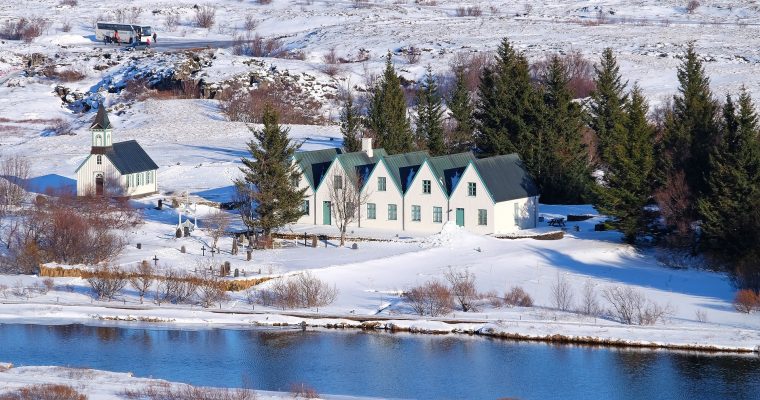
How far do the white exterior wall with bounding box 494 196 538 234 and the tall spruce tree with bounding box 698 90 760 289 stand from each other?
811cm

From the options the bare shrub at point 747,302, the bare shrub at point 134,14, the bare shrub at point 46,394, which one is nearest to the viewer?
the bare shrub at point 46,394

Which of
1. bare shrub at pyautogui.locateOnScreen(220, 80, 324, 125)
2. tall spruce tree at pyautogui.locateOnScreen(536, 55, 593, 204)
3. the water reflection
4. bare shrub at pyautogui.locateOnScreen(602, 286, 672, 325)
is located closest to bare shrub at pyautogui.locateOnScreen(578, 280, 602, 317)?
bare shrub at pyautogui.locateOnScreen(602, 286, 672, 325)

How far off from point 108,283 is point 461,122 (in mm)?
32128

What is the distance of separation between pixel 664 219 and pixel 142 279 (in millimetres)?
21602

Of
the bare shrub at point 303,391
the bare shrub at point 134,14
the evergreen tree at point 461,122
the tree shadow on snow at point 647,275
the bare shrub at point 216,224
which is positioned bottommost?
the bare shrub at point 303,391

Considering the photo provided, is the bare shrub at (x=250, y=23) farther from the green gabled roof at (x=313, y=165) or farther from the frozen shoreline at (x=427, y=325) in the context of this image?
the frozen shoreline at (x=427, y=325)

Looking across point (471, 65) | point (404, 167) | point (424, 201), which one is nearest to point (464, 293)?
point (424, 201)

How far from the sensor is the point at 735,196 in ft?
186

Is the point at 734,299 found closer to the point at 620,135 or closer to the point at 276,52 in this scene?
the point at 620,135

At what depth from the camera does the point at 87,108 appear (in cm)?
10500

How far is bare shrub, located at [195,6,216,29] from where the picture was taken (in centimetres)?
14062

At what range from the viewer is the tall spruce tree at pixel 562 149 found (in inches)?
2771

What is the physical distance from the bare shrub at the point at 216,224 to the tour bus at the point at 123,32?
63.3 m

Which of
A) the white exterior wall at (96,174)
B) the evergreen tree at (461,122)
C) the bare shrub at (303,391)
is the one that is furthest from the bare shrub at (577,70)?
the bare shrub at (303,391)
